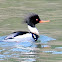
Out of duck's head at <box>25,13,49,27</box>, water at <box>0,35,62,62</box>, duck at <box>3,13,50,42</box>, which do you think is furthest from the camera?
duck's head at <box>25,13,49,27</box>

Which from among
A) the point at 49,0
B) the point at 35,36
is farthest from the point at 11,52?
the point at 49,0

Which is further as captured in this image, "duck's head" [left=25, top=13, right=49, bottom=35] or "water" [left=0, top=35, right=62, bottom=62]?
"duck's head" [left=25, top=13, right=49, bottom=35]

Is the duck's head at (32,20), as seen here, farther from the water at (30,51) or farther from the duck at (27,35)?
the water at (30,51)

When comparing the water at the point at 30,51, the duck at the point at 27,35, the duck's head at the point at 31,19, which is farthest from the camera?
the duck's head at the point at 31,19

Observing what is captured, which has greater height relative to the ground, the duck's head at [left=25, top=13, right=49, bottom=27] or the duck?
the duck's head at [left=25, top=13, right=49, bottom=27]

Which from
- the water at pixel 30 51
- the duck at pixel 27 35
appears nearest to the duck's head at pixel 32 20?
the duck at pixel 27 35

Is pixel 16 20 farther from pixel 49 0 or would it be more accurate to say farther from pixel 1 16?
pixel 49 0

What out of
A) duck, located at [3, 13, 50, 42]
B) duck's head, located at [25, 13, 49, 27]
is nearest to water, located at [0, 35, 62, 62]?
duck, located at [3, 13, 50, 42]

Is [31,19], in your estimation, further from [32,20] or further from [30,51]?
[30,51]

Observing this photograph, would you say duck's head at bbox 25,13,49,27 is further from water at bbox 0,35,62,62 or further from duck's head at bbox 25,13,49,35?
water at bbox 0,35,62,62

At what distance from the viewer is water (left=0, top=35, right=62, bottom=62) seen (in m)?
11.6

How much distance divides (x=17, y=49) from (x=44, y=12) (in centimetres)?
682

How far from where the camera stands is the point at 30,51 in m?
12.6

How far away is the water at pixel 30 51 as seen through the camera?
11.6 metres
